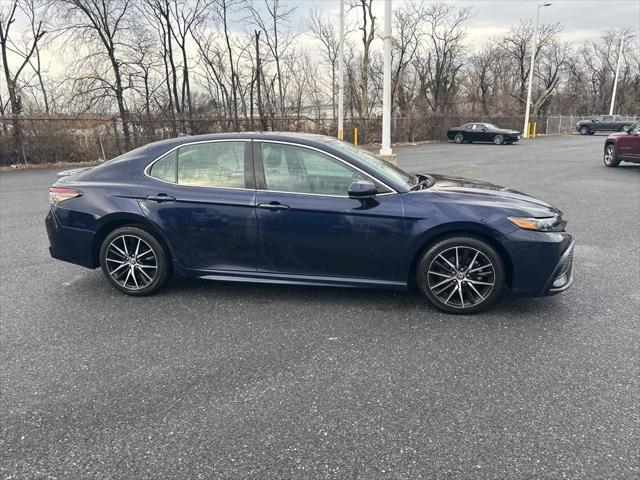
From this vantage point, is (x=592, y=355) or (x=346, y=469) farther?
(x=592, y=355)

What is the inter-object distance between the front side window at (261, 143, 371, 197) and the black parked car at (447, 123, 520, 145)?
26.9 m

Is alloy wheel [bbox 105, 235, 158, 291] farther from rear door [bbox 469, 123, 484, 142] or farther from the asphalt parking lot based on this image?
rear door [bbox 469, 123, 484, 142]

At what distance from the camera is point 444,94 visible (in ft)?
123

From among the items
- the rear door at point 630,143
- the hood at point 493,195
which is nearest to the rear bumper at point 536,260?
the hood at point 493,195

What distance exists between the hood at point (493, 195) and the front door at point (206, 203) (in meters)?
1.73

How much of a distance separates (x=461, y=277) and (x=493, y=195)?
2.64ft

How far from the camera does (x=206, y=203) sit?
13.5 ft

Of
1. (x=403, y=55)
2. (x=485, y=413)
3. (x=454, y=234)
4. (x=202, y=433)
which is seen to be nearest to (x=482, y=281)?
(x=454, y=234)

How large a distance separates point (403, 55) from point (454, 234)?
3416cm

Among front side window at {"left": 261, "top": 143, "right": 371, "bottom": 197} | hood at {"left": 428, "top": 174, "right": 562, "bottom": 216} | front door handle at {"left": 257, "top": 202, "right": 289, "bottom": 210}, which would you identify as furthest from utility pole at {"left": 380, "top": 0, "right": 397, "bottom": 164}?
front door handle at {"left": 257, "top": 202, "right": 289, "bottom": 210}

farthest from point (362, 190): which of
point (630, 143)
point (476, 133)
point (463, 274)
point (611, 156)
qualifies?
point (476, 133)

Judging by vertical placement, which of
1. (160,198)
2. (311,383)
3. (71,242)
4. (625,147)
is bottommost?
(311,383)

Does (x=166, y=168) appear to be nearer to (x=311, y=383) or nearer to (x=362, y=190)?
(x=362, y=190)

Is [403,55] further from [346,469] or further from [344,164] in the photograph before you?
[346,469]
